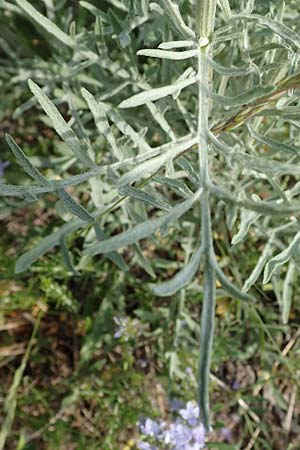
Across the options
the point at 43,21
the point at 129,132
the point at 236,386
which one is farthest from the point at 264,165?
the point at 236,386

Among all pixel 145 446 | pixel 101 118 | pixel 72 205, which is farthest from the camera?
pixel 145 446

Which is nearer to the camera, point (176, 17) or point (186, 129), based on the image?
point (176, 17)

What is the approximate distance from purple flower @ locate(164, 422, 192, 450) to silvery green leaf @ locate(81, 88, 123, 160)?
0.82 meters

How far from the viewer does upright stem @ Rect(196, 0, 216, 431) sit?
0.69 m

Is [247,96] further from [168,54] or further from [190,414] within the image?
[190,414]

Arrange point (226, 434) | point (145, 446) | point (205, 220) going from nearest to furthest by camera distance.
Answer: point (205, 220), point (145, 446), point (226, 434)

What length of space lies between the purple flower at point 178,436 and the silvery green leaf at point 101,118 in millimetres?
820

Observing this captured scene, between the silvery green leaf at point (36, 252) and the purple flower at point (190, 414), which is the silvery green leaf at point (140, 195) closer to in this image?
the silvery green leaf at point (36, 252)

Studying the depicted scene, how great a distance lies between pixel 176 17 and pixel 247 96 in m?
0.19

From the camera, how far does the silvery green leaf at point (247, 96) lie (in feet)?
2.82

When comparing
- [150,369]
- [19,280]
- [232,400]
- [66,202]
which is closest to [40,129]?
[19,280]

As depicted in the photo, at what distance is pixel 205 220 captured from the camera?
0.81 metres

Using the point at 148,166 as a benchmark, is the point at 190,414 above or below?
below

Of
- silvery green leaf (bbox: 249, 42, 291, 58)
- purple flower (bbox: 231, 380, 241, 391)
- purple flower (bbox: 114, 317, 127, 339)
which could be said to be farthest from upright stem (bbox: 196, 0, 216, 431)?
purple flower (bbox: 231, 380, 241, 391)
